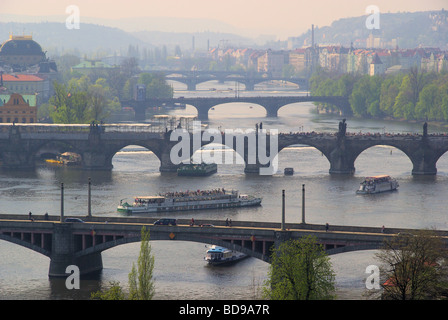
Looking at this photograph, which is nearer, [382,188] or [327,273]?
[327,273]

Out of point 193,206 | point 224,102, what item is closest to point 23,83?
point 224,102

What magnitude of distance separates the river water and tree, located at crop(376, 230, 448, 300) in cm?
461

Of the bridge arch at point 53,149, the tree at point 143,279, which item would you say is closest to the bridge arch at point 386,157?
the bridge arch at point 53,149

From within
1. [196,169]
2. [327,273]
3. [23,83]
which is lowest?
[196,169]

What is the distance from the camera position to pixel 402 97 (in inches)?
6855

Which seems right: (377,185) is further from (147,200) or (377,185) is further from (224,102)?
(224,102)

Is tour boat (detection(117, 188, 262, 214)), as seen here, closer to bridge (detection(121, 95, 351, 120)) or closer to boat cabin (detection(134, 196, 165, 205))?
boat cabin (detection(134, 196, 165, 205))

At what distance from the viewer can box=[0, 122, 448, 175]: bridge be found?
371 feet

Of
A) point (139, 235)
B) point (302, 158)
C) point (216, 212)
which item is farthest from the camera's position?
point (302, 158)

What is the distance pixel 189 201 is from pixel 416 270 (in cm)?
4026

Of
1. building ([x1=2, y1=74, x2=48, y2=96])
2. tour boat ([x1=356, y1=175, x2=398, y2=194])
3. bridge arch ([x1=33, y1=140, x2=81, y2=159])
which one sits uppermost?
building ([x1=2, y1=74, x2=48, y2=96])

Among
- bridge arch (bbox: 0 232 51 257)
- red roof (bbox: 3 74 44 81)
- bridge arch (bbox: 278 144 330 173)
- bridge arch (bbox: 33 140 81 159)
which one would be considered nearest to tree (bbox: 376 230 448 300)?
bridge arch (bbox: 0 232 51 257)

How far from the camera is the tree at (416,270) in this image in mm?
54188
